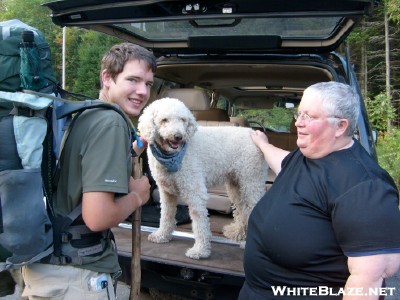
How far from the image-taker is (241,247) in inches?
135

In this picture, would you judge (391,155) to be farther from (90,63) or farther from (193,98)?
(90,63)

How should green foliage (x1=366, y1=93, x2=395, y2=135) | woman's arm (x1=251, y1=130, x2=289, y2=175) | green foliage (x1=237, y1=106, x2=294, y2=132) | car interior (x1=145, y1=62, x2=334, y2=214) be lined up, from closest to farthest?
1. woman's arm (x1=251, y1=130, x2=289, y2=175)
2. car interior (x1=145, y1=62, x2=334, y2=214)
3. green foliage (x1=237, y1=106, x2=294, y2=132)
4. green foliage (x1=366, y1=93, x2=395, y2=135)

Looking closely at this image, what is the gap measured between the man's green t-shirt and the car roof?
1266 millimetres

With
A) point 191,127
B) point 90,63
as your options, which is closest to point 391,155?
point 191,127

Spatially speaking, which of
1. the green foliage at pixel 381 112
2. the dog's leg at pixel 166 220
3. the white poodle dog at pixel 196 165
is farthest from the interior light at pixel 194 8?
the green foliage at pixel 381 112

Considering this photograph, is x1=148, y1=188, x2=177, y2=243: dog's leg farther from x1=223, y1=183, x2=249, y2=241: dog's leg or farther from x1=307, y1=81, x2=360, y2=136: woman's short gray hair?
x1=307, y1=81, x2=360, y2=136: woman's short gray hair

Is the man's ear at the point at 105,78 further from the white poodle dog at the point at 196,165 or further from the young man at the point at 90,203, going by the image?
the white poodle dog at the point at 196,165

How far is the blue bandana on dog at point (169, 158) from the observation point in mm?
3305

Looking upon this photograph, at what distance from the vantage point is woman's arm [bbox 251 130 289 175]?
10.1 feet

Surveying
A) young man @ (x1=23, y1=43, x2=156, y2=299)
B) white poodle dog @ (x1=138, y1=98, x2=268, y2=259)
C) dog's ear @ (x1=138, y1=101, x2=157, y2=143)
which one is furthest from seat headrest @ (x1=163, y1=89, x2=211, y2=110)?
young man @ (x1=23, y1=43, x2=156, y2=299)

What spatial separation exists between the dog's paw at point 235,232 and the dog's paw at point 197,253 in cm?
55

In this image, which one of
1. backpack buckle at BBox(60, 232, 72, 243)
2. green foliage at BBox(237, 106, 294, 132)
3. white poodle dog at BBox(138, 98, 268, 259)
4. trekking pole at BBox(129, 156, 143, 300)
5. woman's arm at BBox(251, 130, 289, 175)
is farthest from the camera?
green foliage at BBox(237, 106, 294, 132)

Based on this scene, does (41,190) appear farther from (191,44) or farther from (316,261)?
(191,44)

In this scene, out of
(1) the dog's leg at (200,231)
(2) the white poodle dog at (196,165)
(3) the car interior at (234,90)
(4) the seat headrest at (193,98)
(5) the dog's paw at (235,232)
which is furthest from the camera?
(4) the seat headrest at (193,98)
